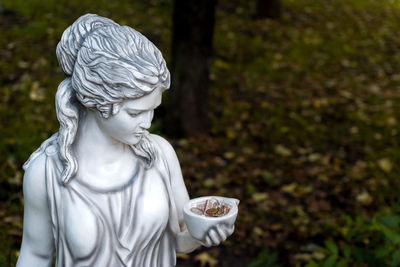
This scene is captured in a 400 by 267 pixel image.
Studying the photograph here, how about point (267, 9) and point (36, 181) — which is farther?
point (267, 9)

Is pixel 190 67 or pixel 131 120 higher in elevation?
pixel 131 120

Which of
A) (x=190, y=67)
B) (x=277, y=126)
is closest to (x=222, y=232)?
(x=190, y=67)

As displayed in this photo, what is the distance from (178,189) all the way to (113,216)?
28 cm

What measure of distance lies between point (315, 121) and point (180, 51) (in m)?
1.64

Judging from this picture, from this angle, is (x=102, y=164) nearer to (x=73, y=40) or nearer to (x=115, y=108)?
(x=115, y=108)

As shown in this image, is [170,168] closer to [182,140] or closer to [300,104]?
[182,140]

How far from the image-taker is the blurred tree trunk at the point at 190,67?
500cm

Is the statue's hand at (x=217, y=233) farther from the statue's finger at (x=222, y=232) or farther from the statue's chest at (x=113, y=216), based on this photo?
the statue's chest at (x=113, y=216)

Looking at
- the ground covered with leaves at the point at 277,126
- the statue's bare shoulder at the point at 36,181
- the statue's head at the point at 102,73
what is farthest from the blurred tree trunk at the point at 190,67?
the statue's bare shoulder at the point at 36,181

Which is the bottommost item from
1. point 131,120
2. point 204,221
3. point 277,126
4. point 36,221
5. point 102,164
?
point 277,126

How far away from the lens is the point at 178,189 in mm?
1991

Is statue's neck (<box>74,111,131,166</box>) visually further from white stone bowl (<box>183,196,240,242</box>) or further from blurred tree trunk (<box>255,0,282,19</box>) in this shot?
blurred tree trunk (<box>255,0,282,19</box>)

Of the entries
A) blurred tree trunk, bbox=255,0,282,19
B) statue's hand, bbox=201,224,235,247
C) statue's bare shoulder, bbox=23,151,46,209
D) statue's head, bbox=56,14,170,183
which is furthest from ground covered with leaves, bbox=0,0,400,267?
statue's head, bbox=56,14,170,183

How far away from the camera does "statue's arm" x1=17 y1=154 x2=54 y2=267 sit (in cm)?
181
